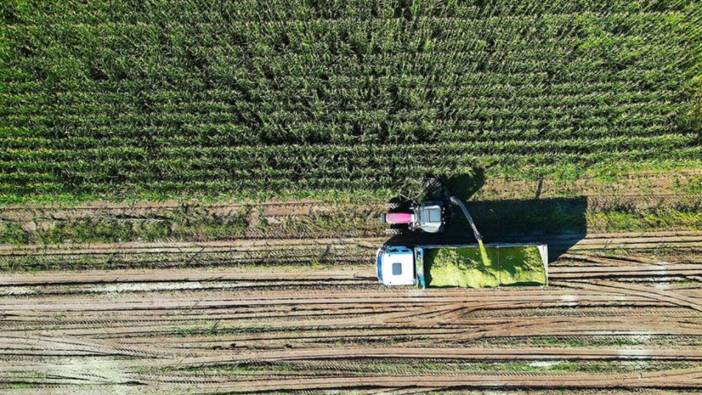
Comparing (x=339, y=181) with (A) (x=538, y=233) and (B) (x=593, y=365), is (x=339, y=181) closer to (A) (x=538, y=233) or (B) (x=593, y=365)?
(A) (x=538, y=233)

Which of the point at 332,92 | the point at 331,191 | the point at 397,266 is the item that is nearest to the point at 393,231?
the point at 397,266

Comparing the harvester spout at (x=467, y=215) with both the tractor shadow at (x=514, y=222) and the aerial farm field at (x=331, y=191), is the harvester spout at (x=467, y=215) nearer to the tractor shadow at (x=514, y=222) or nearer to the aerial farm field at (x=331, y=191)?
the tractor shadow at (x=514, y=222)

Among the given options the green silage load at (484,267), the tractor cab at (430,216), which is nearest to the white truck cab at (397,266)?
the green silage load at (484,267)

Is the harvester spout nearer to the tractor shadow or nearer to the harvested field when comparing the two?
the tractor shadow

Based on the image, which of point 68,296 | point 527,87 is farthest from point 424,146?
point 68,296

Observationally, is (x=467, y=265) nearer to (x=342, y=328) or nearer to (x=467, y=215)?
(x=467, y=215)
